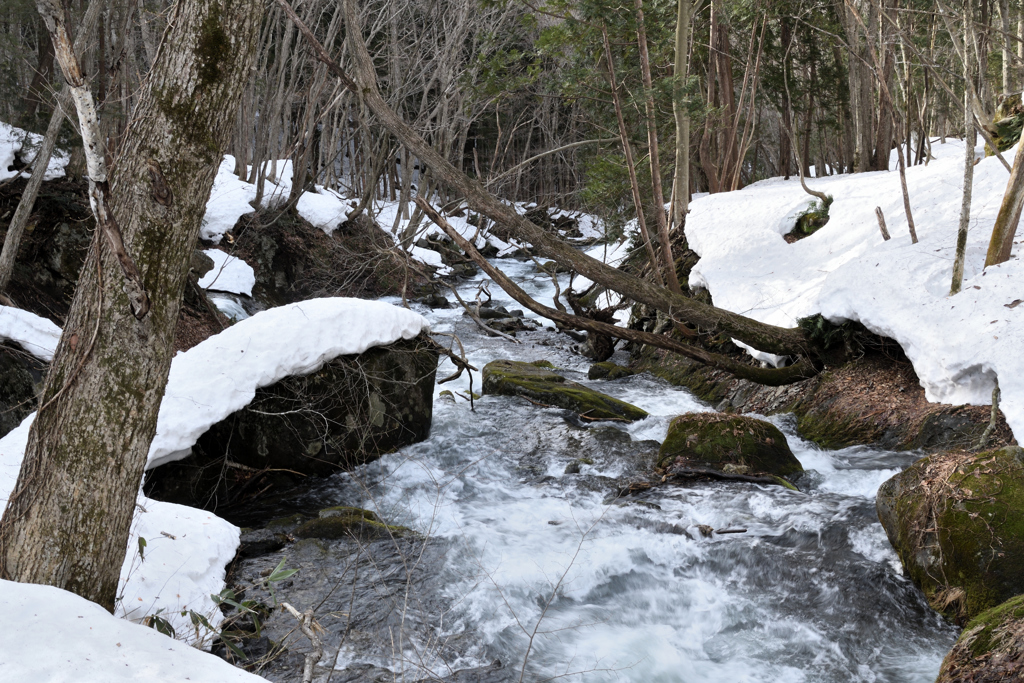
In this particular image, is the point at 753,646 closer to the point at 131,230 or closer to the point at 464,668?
the point at 464,668

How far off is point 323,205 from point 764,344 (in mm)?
13479

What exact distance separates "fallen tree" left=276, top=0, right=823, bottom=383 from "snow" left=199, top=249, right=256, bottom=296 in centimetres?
649

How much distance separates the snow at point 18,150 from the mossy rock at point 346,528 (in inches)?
296

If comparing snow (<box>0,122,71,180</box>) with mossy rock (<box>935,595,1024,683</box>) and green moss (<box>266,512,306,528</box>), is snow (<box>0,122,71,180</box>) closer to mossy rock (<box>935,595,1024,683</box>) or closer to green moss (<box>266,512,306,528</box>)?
green moss (<box>266,512,306,528</box>)

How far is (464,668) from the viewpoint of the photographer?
4.06 meters

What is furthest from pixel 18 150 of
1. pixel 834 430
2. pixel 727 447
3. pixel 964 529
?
pixel 964 529

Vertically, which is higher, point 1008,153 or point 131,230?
point 1008,153

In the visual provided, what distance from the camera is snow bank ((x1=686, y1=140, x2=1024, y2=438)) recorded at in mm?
6121

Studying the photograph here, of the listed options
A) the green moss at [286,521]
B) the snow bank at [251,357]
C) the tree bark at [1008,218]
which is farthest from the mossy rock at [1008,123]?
the green moss at [286,521]

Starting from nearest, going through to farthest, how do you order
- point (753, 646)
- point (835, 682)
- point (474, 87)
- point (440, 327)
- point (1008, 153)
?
point (835, 682) < point (753, 646) < point (1008, 153) < point (474, 87) < point (440, 327)

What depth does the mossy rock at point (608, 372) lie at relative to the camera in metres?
11.0

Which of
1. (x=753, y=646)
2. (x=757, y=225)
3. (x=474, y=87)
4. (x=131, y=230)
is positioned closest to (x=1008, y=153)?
(x=757, y=225)

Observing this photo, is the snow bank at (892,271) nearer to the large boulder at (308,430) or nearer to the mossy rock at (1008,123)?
the mossy rock at (1008,123)

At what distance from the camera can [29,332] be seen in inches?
292
